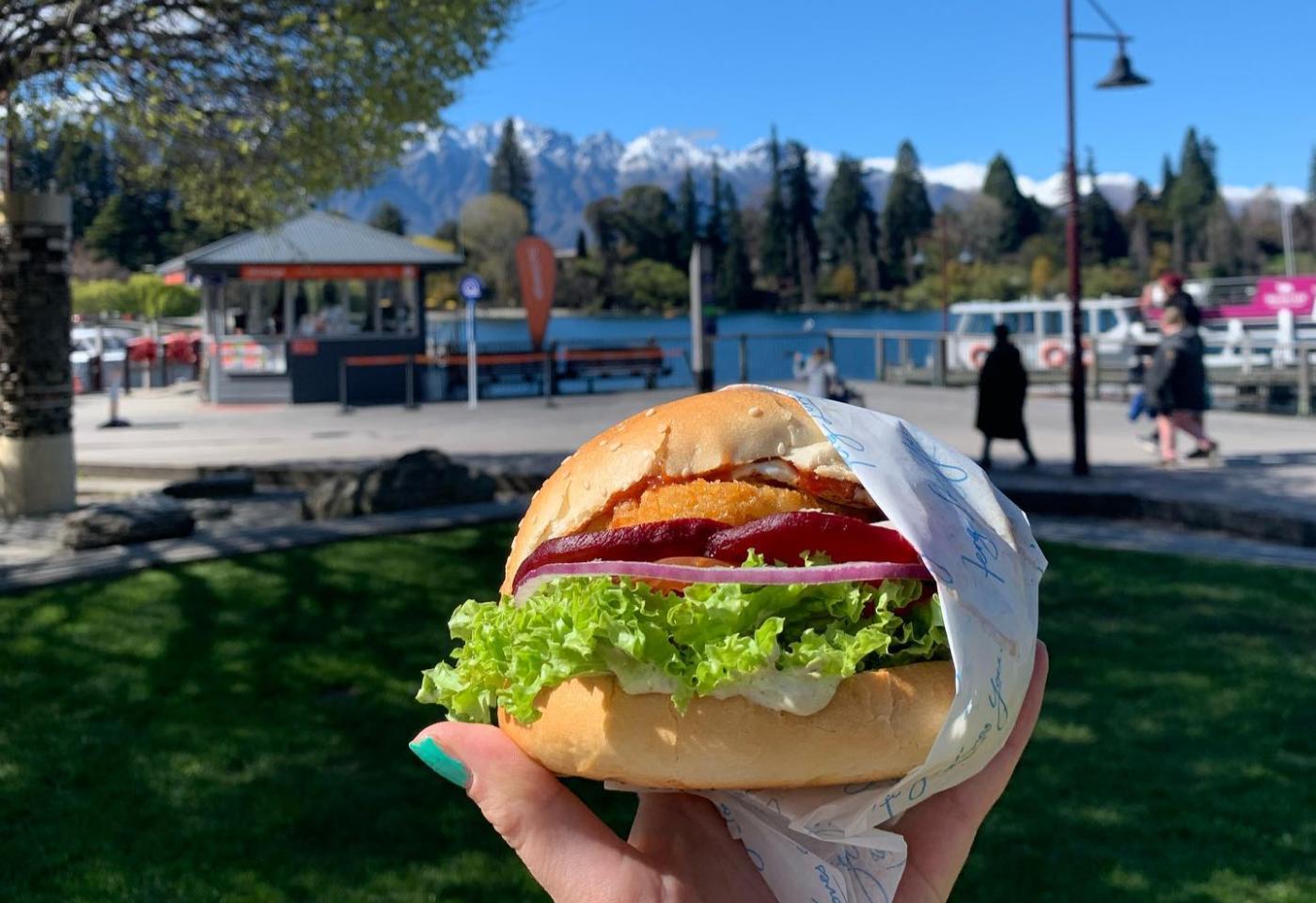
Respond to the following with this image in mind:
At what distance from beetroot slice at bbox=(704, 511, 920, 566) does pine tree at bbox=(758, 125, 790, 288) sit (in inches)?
1336

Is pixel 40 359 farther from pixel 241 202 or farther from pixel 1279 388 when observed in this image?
pixel 1279 388

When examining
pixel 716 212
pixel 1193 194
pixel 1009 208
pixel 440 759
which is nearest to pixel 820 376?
pixel 716 212

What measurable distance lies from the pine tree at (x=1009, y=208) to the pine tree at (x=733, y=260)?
46285 millimetres

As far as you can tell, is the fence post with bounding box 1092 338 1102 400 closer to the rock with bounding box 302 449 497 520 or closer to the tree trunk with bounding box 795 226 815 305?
the tree trunk with bounding box 795 226 815 305

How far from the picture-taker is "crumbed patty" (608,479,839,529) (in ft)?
7.30

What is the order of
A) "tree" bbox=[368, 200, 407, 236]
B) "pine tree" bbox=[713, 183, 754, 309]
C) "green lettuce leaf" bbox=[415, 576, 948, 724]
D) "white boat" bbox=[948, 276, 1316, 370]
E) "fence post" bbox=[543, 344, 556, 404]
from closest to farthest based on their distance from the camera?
"green lettuce leaf" bbox=[415, 576, 948, 724] → "fence post" bbox=[543, 344, 556, 404] → "white boat" bbox=[948, 276, 1316, 370] → "pine tree" bbox=[713, 183, 754, 309] → "tree" bbox=[368, 200, 407, 236]

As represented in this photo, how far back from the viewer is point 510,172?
106125 mm

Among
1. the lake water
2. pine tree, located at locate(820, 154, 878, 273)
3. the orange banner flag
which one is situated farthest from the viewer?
pine tree, located at locate(820, 154, 878, 273)

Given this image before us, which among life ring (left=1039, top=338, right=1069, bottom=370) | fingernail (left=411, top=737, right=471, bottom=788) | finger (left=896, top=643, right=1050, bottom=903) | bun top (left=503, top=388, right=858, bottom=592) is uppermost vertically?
life ring (left=1039, top=338, right=1069, bottom=370)

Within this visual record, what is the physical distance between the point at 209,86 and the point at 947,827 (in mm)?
10815

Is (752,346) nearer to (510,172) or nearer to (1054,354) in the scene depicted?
(1054,354)

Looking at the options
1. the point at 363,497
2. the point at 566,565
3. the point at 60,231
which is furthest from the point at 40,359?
the point at 566,565

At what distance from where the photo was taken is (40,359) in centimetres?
1170

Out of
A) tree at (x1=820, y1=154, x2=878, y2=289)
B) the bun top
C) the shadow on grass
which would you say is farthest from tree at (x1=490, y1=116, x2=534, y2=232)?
the bun top
